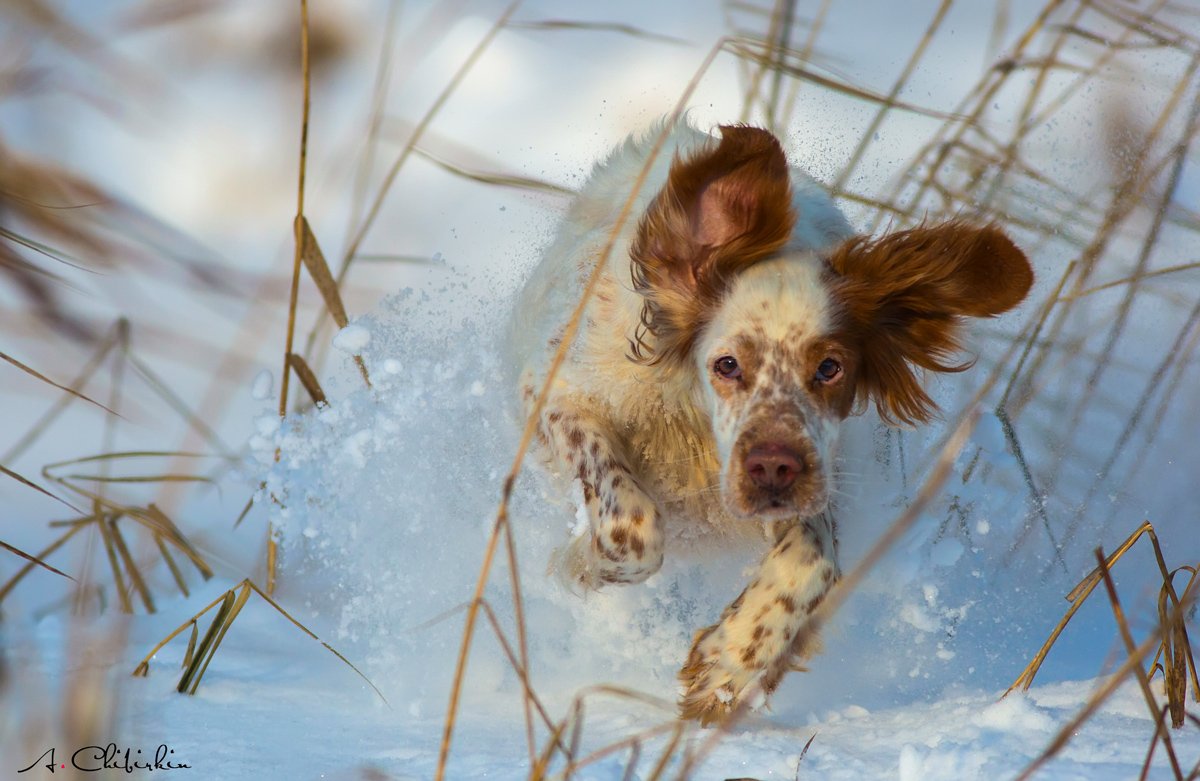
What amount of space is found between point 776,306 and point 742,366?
0.16 metres

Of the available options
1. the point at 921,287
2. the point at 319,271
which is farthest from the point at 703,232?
the point at 319,271

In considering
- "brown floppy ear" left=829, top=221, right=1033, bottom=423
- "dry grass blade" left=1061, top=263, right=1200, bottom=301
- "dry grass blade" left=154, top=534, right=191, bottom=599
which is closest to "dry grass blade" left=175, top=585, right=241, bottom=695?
"dry grass blade" left=154, top=534, right=191, bottom=599

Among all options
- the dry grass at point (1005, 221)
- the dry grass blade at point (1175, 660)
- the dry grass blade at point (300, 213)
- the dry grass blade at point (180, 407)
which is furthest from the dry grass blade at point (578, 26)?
the dry grass blade at point (1175, 660)

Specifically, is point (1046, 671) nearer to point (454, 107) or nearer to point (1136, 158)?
point (1136, 158)

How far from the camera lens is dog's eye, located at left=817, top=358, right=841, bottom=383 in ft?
8.25

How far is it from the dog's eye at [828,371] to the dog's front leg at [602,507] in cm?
48

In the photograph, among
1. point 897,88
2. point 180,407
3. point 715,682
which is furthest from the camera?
A: point 897,88

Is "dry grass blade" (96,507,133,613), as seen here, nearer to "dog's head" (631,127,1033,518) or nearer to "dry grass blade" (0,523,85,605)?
"dry grass blade" (0,523,85,605)

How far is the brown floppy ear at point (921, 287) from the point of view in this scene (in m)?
2.59

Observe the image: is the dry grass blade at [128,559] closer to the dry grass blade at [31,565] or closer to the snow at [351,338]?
the dry grass blade at [31,565]

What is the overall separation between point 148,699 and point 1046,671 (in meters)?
2.22

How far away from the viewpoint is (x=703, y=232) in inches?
103

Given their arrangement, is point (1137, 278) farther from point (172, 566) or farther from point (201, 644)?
point (172, 566)

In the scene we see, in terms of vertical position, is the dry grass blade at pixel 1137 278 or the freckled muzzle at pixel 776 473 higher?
the dry grass blade at pixel 1137 278
